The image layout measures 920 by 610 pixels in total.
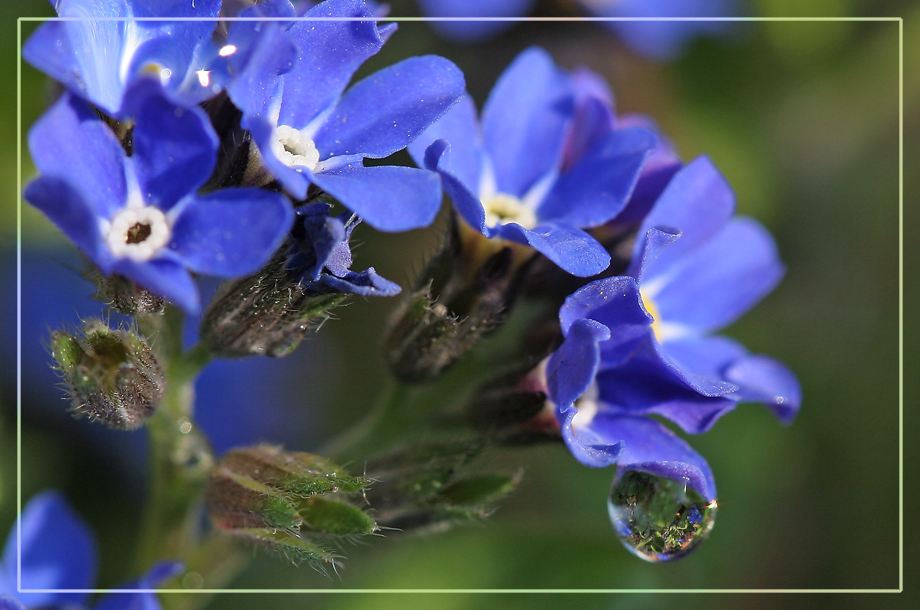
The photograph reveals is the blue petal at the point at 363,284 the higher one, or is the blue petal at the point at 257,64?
the blue petal at the point at 257,64

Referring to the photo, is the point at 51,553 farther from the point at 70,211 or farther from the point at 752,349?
the point at 752,349

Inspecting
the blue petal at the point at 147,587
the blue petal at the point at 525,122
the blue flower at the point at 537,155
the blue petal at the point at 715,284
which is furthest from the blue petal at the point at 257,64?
the blue petal at the point at 715,284

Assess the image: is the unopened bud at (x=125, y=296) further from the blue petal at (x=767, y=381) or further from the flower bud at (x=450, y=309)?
the blue petal at (x=767, y=381)

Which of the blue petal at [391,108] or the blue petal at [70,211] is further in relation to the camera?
the blue petal at [391,108]

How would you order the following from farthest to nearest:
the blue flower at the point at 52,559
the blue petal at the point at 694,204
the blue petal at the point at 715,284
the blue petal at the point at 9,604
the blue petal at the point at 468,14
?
the blue petal at the point at 468,14 → the blue petal at the point at 715,284 → the blue flower at the point at 52,559 → the blue petal at the point at 694,204 → the blue petal at the point at 9,604

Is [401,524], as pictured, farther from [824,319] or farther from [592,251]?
[824,319]

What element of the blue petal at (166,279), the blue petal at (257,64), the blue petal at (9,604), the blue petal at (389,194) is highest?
the blue petal at (257,64)
